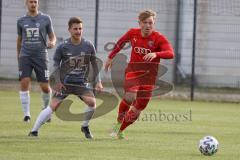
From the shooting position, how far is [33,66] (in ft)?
49.5

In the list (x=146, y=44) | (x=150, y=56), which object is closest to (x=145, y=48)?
(x=146, y=44)

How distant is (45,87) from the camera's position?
49.6ft

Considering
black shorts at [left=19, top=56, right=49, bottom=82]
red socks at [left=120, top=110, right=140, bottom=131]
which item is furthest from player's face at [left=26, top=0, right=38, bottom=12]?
red socks at [left=120, top=110, right=140, bottom=131]

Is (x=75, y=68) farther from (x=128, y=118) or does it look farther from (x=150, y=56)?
(x=150, y=56)

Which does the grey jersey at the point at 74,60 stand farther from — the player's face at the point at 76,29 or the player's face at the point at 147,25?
the player's face at the point at 147,25

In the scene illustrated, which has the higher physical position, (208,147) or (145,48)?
(145,48)

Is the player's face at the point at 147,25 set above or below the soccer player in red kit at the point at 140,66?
above

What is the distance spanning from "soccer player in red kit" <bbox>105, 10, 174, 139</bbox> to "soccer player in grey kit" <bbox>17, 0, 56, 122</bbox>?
7.79ft

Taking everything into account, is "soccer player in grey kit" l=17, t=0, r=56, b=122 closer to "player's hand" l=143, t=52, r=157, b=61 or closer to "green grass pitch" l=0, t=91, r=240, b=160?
"green grass pitch" l=0, t=91, r=240, b=160

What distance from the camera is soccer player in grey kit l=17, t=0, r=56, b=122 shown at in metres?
14.9

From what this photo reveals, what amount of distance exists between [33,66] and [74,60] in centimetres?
258

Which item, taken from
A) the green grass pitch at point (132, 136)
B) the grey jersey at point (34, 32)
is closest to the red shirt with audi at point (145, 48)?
the green grass pitch at point (132, 136)

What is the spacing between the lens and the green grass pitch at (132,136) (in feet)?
34.2

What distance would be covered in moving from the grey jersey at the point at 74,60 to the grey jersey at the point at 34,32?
7.63 feet
